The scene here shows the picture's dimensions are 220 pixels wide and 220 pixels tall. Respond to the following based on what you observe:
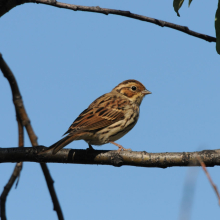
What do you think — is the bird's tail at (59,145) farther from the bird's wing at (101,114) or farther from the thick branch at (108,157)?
the bird's wing at (101,114)

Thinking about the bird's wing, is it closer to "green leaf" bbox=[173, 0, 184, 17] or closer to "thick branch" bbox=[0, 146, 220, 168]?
"thick branch" bbox=[0, 146, 220, 168]

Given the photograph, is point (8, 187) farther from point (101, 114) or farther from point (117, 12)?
point (117, 12)

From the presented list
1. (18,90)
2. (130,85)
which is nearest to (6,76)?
(18,90)

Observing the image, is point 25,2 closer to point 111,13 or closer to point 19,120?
point 111,13

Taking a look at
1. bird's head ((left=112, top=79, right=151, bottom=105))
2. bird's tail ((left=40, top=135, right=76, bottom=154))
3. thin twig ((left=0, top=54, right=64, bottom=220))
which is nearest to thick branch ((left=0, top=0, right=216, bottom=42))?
bird's tail ((left=40, top=135, right=76, bottom=154))

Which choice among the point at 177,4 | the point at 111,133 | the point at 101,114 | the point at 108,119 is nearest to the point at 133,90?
the point at 101,114

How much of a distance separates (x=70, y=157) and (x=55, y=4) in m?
2.34

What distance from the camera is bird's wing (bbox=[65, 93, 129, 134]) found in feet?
24.1

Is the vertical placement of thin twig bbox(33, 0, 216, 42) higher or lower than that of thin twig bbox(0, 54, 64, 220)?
higher

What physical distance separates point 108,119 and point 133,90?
1.97 meters

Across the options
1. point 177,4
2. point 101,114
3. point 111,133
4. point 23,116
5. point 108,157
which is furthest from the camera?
point 101,114

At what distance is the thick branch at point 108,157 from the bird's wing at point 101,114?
1256 millimetres

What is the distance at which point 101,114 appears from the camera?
26.3 ft

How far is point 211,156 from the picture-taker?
508 cm
